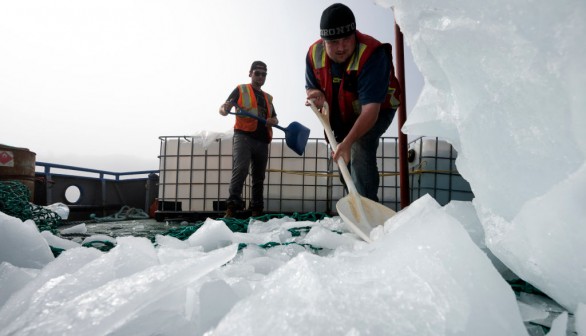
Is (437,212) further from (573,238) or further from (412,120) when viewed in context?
(412,120)

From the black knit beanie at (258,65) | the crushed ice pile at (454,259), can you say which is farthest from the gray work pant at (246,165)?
the crushed ice pile at (454,259)

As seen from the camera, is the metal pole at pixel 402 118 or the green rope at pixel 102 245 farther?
the metal pole at pixel 402 118

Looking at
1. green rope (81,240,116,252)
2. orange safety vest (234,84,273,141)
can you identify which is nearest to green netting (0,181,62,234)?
green rope (81,240,116,252)

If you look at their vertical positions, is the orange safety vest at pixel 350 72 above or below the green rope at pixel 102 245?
above

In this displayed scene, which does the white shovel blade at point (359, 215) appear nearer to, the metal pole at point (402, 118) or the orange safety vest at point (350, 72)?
the orange safety vest at point (350, 72)

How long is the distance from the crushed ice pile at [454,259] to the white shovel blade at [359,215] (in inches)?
33.7

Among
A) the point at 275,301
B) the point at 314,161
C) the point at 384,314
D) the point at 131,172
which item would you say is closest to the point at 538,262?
the point at 384,314

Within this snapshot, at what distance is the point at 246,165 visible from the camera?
3.87 metres

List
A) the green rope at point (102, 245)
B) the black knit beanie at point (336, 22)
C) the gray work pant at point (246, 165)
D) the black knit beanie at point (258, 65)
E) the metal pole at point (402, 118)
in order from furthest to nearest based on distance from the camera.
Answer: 1. the black knit beanie at point (258, 65)
2. the gray work pant at point (246, 165)
3. the metal pole at point (402, 118)
4. the black knit beanie at point (336, 22)
5. the green rope at point (102, 245)

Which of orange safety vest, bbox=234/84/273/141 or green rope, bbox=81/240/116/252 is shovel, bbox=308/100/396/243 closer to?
green rope, bbox=81/240/116/252

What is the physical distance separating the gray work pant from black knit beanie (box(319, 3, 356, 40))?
199 cm

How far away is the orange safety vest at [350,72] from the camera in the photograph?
7.79 ft

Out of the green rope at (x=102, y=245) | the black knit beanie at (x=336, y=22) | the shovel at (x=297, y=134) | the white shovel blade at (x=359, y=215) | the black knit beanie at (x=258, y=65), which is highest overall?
the black knit beanie at (x=258, y=65)

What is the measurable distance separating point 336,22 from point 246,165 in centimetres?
213
